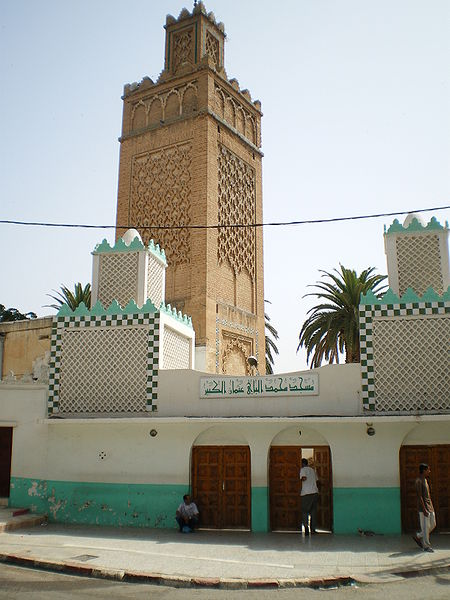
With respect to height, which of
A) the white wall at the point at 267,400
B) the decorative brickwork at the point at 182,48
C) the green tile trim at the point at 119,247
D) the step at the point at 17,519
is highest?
the decorative brickwork at the point at 182,48

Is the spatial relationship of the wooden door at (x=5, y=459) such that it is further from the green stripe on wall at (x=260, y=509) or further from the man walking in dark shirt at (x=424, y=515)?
the man walking in dark shirt at (x=424, y=515)

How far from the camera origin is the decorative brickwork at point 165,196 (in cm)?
1909

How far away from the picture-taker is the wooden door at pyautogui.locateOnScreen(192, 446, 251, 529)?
11.4 meters

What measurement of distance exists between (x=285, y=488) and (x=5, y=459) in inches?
227

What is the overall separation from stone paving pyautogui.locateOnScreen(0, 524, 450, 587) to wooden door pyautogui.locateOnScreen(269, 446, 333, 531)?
21.0 inches

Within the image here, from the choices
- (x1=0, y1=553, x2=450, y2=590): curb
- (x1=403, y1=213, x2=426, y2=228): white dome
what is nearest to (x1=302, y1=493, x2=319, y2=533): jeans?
(x1=0, y1=553, x2=450, y2=590): curb

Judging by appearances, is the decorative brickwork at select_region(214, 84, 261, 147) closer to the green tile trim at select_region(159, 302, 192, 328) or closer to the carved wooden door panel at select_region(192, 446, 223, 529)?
the green tile trim at select_region(159, 302, 192, 328)

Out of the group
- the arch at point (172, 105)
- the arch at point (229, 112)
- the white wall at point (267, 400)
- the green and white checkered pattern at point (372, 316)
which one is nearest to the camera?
the green and white checkered pattern at point (372, 316)

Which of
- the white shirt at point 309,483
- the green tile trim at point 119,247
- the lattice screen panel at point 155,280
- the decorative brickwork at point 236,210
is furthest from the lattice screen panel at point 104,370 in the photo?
the decorative brickwork at point 236,210

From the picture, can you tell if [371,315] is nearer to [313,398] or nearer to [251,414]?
[313,398]

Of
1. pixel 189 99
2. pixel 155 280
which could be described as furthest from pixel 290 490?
pixel 189 99

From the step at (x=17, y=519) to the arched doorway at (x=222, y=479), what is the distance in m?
2.96

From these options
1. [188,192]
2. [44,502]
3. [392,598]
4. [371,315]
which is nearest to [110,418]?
[44,502]

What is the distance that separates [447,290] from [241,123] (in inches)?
496
